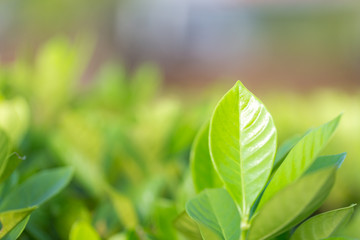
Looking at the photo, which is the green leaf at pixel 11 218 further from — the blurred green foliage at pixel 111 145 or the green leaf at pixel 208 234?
the green leaf at pixel 208 234

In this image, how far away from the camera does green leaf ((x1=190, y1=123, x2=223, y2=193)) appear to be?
0.70m

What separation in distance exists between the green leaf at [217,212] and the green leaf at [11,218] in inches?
8.1

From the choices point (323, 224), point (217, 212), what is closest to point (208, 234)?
point (217, 212)

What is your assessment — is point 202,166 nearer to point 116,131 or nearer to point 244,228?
point 244,228

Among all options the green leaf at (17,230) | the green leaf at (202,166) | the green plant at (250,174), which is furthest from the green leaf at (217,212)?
the green leaf at (17,230)

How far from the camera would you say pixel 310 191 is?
488 millimetres

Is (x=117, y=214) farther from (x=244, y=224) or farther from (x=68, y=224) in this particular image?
(x=244, y=224)

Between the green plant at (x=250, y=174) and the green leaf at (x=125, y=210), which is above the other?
the green plant at (x=250, y=174)

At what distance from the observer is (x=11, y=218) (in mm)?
586

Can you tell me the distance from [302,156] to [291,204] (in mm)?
63

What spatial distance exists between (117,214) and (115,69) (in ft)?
4.76

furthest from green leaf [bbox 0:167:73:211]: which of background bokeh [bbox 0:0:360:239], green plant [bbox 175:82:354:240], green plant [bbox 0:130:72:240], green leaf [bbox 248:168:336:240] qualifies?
green leaf [bbox 248:168:336:240]

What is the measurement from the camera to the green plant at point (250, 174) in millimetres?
543

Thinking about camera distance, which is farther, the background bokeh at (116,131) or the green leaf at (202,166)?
the background bokeh at (116,131)
